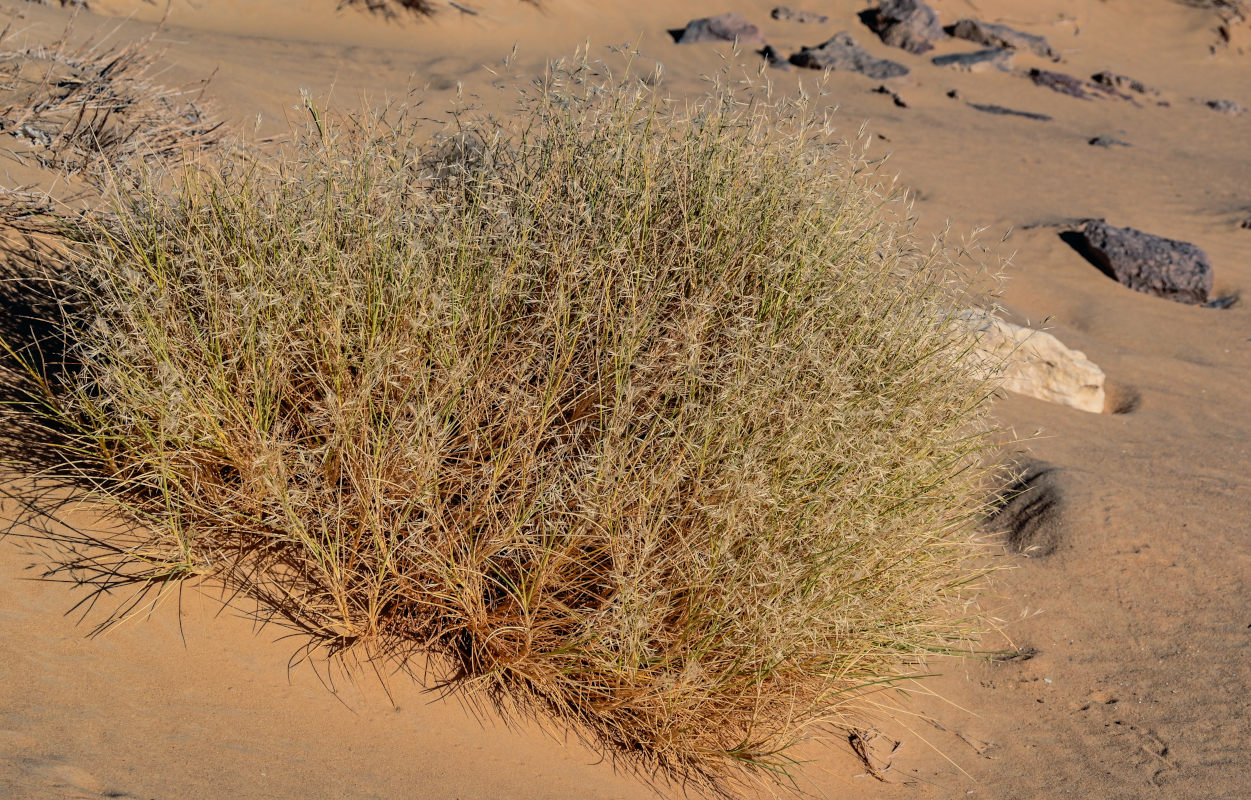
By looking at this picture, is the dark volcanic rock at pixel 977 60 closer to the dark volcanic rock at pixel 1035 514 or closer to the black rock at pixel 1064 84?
the black rock at pixel 1064 84

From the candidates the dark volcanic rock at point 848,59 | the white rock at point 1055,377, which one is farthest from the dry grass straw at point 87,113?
the dark volcanic rock at point 848,59

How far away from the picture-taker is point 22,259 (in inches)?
134

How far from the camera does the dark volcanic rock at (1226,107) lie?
14.7m

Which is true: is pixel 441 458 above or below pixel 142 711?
above

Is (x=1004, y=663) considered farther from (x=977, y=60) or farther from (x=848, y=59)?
(x=977, y=60)

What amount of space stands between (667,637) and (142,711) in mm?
1290

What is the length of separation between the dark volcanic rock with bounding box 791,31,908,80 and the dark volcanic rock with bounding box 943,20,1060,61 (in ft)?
9.81

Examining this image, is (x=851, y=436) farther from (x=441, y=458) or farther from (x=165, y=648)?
(x=165, y=648)

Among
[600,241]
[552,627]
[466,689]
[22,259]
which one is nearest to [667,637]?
[552,627]

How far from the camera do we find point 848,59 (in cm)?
1359

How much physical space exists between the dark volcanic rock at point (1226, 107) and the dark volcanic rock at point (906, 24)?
168 inches

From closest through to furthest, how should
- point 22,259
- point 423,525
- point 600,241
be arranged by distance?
point 423,525, point 600,241, point 22,259

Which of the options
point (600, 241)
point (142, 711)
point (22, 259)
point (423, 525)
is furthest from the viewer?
point (22, 259)

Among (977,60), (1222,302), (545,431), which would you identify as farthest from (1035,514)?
(977,60)
